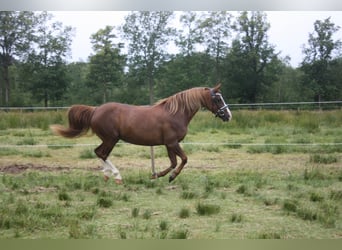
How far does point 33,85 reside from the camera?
4.86m

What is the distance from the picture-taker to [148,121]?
4570 millimetres

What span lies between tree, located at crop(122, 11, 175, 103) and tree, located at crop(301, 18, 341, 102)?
1.51m

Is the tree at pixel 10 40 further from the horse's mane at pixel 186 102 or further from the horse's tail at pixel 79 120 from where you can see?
the horse's mane at pixel 186 102

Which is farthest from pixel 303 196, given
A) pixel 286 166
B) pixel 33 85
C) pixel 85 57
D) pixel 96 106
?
pixel 33 85

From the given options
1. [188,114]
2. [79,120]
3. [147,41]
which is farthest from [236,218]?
Answer: [147,41]

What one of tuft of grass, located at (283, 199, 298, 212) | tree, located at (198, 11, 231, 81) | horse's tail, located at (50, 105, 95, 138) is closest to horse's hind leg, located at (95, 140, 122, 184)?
horse's tail, located at (50, 105, 95, 138)

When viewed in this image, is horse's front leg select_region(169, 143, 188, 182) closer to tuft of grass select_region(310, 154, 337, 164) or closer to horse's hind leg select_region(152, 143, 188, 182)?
horse's hind leg select_region(152, 143, 188, 182)

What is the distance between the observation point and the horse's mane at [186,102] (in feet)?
15.0

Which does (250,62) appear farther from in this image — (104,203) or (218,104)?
(104,203)

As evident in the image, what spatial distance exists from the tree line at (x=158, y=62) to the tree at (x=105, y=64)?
11 mm

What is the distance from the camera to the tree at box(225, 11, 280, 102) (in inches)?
186

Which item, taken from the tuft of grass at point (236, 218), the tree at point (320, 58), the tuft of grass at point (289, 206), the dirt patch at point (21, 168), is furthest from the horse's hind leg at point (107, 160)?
the tree at point (320, 58)

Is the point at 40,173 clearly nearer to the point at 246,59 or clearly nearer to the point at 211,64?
the point at 211,64

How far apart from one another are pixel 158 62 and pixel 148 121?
74cm
